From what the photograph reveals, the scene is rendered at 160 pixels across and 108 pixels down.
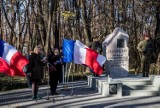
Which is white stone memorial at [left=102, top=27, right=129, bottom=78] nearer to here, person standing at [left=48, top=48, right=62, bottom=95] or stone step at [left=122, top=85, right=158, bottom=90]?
stone step at [left=122, top=85, right=158, bottom=90]

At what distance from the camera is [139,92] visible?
561 inches

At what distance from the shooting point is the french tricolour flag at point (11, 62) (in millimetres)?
11711

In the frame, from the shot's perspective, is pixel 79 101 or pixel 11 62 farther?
pixel 79 101

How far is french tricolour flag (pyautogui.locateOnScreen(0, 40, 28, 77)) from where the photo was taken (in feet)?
38.4

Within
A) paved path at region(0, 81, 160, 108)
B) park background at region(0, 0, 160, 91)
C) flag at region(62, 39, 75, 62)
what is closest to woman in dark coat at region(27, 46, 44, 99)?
paved path at region(0, 81, 160, 108)

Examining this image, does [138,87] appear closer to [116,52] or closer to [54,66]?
[116,52]

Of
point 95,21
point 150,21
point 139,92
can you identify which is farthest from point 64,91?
point 150,21

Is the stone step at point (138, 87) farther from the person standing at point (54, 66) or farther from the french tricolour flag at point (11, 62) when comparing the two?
the french tricolour flag at point (11, 62)

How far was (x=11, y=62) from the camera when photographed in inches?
462

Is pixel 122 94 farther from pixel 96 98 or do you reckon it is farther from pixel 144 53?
pixel 144 53

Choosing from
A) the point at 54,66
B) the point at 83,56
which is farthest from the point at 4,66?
the point at 83,56

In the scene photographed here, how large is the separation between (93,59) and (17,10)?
21.5 meters

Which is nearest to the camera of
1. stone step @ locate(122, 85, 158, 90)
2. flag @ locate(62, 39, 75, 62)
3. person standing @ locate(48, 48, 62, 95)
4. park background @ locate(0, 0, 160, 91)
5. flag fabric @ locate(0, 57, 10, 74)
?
flag fabric @ locate(0, 57, 10, 74)

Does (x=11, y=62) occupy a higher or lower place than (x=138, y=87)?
higher
